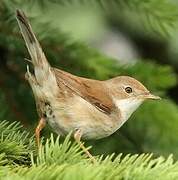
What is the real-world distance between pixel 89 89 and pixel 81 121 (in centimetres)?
28

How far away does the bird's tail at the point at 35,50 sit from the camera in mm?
4031

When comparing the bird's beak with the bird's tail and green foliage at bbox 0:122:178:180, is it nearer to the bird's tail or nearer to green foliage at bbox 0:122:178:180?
the bird's tail

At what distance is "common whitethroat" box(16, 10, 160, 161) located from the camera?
425cm

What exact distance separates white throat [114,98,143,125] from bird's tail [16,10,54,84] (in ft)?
2.68

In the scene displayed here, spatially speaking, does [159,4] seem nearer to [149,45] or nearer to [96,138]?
[96,138]

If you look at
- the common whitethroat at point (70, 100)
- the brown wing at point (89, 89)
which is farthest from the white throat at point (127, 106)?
Answer: the brown wing at point (89, 89)

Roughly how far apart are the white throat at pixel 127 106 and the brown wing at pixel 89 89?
0.38ft

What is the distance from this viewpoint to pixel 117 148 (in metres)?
4.89

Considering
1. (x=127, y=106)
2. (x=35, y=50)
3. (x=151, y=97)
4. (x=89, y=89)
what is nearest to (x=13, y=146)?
(x=35, y=50)

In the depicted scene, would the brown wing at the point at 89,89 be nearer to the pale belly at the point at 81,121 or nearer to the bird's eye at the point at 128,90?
the pale belly at the point at 81,121

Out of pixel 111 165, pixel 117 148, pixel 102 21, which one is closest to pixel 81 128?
pixel 117 148

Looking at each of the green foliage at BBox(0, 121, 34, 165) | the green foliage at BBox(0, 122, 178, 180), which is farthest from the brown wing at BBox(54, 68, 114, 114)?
the green foliage at BBox(0, 122, 178, 180)

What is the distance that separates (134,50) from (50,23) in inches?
102

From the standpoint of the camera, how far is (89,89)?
15.3 feet
